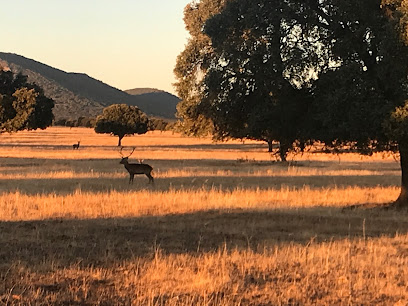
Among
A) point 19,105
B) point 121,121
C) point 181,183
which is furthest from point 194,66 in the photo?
point 121,121

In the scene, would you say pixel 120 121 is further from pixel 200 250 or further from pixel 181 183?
pixel 200 250

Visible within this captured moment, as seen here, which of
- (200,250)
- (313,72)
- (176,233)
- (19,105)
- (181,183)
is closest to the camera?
(200,250)

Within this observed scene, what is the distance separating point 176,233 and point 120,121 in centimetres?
7668

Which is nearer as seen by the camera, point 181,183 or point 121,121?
point 181,183

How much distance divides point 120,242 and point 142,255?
58.0 inches

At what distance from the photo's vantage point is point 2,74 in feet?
165

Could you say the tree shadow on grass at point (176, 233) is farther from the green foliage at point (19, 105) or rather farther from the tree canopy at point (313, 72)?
the green foliage at point (19, 105)

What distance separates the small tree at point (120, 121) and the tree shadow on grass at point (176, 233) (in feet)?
239

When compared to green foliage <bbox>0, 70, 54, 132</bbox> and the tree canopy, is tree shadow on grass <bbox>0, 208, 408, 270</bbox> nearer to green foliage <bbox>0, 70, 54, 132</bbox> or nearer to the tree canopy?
the tree canopy

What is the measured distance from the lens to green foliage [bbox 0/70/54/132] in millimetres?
46094

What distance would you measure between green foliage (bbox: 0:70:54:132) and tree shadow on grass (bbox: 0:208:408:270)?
34474 mm

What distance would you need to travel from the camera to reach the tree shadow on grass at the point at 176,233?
385 inches

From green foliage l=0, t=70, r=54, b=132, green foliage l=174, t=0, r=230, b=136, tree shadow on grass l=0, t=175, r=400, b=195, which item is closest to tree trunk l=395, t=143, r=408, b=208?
tree shadow on grass l=0, t=175, r=400, b=195

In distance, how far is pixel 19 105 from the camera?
47031mm
